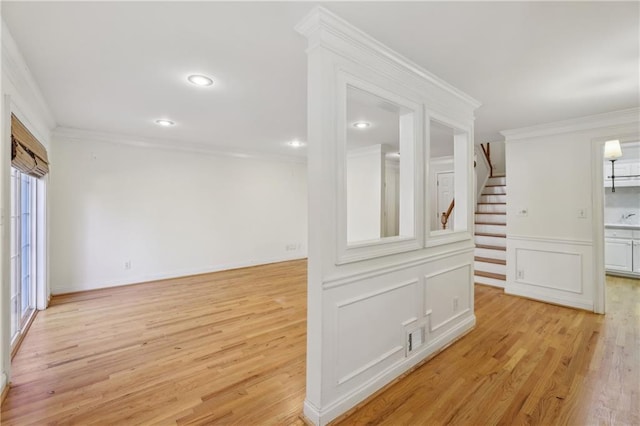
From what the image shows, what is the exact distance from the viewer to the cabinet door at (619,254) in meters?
4.93

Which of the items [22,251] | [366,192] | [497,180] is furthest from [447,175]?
[22,251]

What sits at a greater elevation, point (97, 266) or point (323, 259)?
point (323, 259)

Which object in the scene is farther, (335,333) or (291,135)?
(291,135)

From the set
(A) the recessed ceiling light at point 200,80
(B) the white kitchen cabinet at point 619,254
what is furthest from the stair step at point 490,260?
(A) the recessed ceiling light at point 200,80

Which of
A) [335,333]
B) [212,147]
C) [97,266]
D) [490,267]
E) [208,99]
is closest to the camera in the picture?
[335,333]

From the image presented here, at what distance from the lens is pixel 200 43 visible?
192cm

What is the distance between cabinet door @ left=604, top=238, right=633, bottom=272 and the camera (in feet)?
16.2

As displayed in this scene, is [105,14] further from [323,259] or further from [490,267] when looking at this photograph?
[490,267]

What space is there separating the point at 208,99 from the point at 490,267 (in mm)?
4929

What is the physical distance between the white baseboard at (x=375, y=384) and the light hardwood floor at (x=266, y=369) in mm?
59

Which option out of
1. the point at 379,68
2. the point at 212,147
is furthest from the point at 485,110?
the point at 212,147

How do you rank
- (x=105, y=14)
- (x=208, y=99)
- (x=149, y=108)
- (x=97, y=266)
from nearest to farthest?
(x=105, y=14)
(x=208, y=99)
(x=149, y=108)
(x=97, y=266)

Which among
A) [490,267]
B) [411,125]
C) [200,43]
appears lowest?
[490,267]

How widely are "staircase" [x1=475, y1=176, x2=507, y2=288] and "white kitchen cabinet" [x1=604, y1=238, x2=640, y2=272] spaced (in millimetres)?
1648
